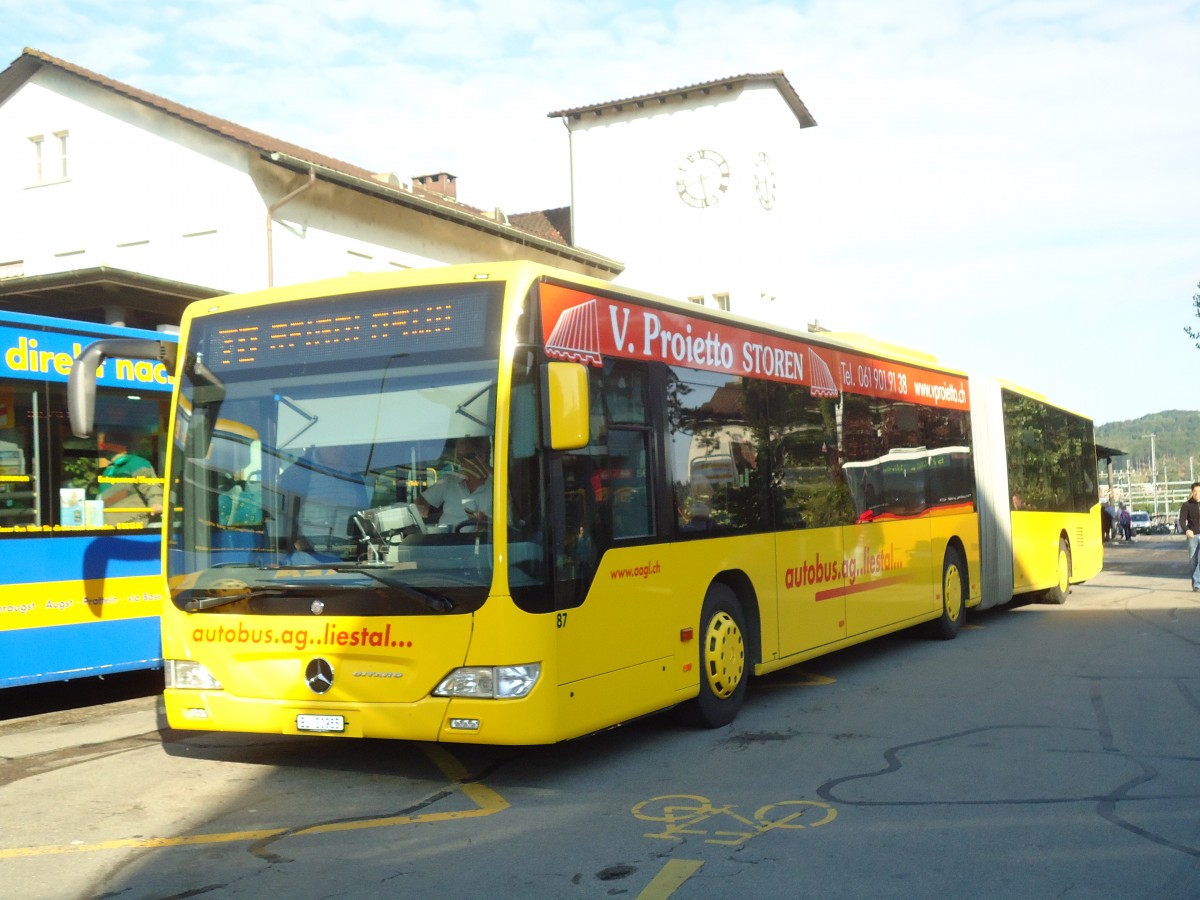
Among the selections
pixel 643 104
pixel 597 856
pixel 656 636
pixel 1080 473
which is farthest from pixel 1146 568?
pixel 597 856

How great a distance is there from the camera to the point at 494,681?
6.84m

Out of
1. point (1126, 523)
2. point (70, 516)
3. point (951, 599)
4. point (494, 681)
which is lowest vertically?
point (1126, 523)

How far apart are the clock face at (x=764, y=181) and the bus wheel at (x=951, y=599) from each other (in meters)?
28.2

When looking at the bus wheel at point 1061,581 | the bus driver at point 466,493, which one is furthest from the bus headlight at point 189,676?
the bus wheel at point 1061,581

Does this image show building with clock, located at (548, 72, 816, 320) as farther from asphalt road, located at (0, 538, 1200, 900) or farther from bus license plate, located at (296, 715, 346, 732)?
bus license plate, located at (296, 715, 346, 732)

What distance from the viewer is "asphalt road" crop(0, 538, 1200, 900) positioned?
17.7 ft

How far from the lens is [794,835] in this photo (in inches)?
237

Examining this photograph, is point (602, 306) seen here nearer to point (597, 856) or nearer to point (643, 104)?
point (597, 856)

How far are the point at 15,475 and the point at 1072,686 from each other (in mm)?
8320

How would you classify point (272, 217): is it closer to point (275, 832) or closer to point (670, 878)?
point (275, 832)

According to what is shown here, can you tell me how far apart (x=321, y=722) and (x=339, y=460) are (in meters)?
1.44

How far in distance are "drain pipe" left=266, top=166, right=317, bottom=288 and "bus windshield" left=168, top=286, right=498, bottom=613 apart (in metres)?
16.9

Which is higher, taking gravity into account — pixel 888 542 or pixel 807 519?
pixel 807 519

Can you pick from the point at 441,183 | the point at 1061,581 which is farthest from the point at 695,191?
the point at 1061,581
